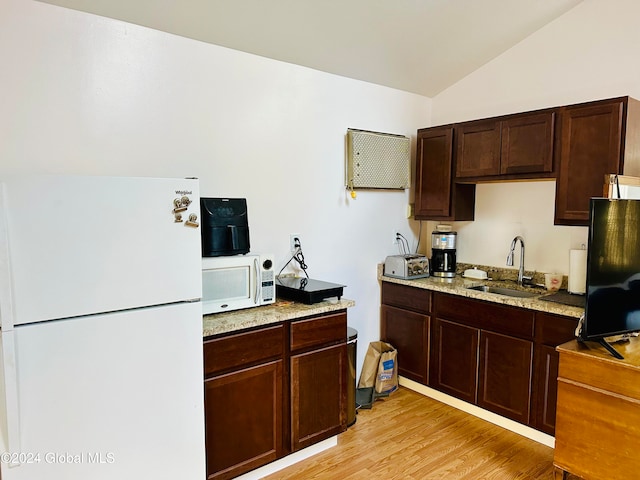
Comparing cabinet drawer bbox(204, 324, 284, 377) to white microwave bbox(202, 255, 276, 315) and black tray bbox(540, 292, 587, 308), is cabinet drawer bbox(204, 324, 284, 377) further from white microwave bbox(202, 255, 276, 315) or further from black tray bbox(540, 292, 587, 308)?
black tray bbox(540, 292, 587, 308)

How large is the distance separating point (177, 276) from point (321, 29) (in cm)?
179

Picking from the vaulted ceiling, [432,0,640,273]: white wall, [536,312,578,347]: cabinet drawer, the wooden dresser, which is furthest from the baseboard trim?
the vaulted ceiling

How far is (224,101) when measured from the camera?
2.65 metres

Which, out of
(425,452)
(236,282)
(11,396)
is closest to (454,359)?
(425,452)

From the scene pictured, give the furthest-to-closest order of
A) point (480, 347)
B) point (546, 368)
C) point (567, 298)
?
point (480, 347)
point (567, 298)
point (546, 368)

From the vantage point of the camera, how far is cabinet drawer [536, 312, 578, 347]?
2.53 metres

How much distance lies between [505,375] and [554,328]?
492 millimetres

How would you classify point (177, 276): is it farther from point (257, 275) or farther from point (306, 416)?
point (306, 416)

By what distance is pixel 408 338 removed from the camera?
11.5ft

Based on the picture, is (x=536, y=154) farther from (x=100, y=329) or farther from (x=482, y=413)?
(x=100, y=329)

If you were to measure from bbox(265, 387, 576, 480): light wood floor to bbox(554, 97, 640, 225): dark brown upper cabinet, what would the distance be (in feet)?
4.85

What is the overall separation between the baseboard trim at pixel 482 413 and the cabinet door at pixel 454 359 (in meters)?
0.07

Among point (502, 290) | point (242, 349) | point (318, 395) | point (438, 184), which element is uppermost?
point (438, 184)

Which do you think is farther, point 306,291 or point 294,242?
point 294,242
